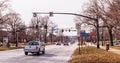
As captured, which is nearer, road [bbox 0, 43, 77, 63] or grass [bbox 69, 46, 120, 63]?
grass [bbox 69, 46, 120, 63]

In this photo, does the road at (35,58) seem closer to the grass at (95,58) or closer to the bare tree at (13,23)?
Answer: the grass at (95,58)

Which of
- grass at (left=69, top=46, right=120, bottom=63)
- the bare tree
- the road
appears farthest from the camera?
the bare tree

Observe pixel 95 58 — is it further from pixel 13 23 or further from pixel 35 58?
pixel 13 23

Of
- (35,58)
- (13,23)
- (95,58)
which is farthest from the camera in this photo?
(13,23)

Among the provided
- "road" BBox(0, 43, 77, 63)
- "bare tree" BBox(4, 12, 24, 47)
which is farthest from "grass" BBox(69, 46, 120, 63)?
"bare tree" BBox(4, 12, 24, 47)

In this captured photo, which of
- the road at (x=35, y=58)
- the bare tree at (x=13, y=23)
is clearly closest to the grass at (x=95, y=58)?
the road at (x=35, y=58)

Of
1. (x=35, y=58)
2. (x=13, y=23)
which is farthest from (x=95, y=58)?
(x=13, y=23)

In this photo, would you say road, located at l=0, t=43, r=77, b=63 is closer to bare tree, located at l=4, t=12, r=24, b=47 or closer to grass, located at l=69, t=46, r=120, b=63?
grass, located at l=69, t=46, r=120, b=63

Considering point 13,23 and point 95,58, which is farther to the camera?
point 13,23

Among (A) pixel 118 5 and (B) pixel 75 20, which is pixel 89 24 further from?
(A) pixel 118 5

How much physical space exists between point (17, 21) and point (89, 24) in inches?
1175

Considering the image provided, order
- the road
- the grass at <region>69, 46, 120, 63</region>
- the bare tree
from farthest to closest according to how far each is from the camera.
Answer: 1. the bare tree
2. the road
3. the grass at <region>69, 46, 120, 63</region>

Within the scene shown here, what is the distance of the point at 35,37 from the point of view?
433 ft

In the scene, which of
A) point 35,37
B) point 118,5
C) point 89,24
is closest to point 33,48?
point 118,5
